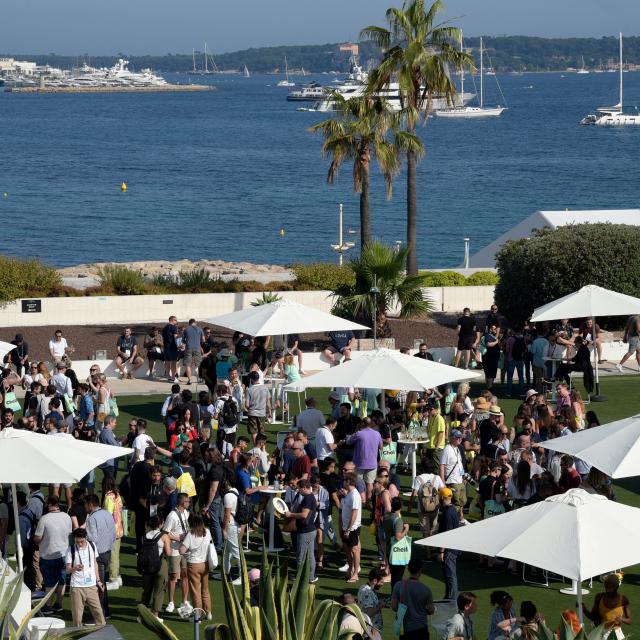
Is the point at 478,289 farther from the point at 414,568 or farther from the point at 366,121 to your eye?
the point at 414,568

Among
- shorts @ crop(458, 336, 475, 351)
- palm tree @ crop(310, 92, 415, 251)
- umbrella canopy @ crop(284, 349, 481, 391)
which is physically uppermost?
palm tree @ crop(310, 92, 415, 251)

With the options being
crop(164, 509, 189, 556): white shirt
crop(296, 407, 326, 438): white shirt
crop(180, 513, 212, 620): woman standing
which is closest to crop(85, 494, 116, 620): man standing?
crop(164, 509, 189, 556): white shirt

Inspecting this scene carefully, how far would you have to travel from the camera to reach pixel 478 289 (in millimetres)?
36500

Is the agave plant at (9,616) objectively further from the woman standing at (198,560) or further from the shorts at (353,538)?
the shorts at (353,538)

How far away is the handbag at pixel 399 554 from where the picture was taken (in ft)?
46.8

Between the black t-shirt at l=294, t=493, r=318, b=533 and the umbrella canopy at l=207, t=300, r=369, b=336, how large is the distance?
8.01m

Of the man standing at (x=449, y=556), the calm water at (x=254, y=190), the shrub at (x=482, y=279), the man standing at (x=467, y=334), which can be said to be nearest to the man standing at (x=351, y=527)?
the man standing at (x=449, y=556)

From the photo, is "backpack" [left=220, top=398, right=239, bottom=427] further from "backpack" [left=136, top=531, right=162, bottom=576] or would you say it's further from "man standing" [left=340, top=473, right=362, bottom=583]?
"backpack" [left=136, top=531, right=162, bottom=576]

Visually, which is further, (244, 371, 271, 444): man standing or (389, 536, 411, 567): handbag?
(244, 371, 271, 444): man standing

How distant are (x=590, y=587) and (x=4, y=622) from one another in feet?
23.9

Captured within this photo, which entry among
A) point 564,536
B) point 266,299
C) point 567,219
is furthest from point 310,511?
point 567,219

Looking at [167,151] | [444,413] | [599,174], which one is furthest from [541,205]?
[444,413]

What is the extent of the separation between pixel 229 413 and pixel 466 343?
8.78 m

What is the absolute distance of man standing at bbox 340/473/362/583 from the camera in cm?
1501
